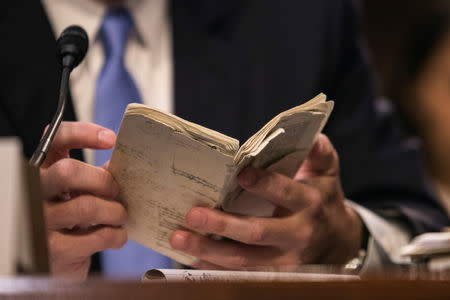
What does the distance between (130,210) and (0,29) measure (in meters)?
0.37

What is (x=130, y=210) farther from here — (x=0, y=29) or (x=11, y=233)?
(x=0, y=29)

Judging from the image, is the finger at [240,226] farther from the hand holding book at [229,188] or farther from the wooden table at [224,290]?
the wooden table at [224,290]

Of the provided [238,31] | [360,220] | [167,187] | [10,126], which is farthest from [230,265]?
[238,31]

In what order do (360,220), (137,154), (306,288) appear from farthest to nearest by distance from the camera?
(360,220) → (137,154) → (306,288)

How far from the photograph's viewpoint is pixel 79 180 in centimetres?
50

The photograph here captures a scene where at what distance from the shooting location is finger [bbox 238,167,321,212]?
0.54 metres

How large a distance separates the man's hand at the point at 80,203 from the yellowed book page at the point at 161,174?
16 mm

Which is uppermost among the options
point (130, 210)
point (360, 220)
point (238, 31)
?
point (238, 31)

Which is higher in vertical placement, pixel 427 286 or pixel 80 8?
pixel 80 8

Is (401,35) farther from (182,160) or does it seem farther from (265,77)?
(182,160)

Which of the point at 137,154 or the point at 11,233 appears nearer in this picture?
the point at 11,233

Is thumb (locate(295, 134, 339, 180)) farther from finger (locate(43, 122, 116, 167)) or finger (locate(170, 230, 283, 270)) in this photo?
finger (locate(43, 122, 116, 167))

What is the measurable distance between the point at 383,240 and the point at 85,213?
431 mm

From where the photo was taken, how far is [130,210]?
55cm
